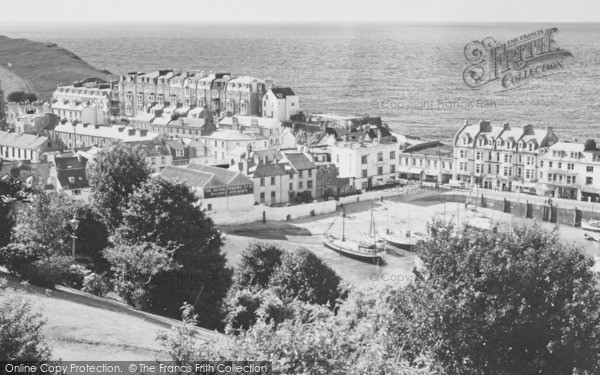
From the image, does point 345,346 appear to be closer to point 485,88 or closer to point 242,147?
point 242,147

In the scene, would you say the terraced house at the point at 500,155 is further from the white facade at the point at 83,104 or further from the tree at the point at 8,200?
the tree at the point at 8,200

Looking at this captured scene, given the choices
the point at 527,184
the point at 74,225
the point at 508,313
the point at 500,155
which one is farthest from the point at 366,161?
the point at 508,313

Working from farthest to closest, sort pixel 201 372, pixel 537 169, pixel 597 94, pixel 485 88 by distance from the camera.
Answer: pixel 485 88 < pixel 597 94 < pixel 537 169 < pixel 201 372

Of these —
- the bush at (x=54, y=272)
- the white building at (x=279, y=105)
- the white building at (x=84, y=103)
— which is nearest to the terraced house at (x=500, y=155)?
the white building at (x=279, y=105)

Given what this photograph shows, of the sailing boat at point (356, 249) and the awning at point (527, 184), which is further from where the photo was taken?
the awning at point (527, 184)

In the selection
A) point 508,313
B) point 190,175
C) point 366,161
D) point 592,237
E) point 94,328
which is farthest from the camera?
point 366,161

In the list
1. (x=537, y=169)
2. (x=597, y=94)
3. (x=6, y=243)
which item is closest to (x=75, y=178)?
(x=6, y=243)

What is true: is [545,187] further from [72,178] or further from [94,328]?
[94,328]
